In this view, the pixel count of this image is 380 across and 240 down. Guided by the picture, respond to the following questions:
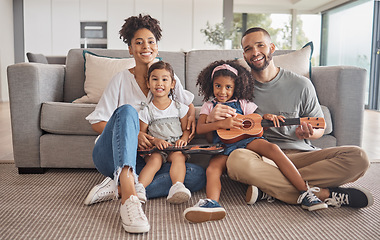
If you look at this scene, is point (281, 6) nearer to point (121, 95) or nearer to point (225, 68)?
point (225, 68)

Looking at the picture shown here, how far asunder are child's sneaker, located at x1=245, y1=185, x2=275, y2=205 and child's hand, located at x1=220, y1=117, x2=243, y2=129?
28 centimetres

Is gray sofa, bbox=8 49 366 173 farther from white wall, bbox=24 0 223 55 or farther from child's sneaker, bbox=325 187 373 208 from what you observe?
white wall, bbox=24 0 223 55

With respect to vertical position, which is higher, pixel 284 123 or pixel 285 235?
pixel 284 123

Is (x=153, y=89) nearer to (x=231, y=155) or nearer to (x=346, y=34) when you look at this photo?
(x=231, y=155)

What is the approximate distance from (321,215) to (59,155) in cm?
A: 146

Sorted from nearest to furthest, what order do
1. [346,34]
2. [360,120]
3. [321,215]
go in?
[321,215]
[360,120]
[346,34]

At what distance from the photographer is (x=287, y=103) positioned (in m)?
1.77

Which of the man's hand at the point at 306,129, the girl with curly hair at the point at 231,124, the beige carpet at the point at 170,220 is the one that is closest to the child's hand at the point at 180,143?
the girl with curly hair at the point at 231,124

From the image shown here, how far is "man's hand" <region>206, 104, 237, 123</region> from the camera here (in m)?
1.67

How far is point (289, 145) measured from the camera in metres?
1.73

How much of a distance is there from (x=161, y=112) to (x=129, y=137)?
1.30 feet

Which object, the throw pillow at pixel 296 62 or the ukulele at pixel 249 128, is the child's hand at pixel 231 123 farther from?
the throw pillow at pixel 296 62

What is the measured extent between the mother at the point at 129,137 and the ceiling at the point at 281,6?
7.57 meters

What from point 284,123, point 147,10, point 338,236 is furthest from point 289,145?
point 147,10
